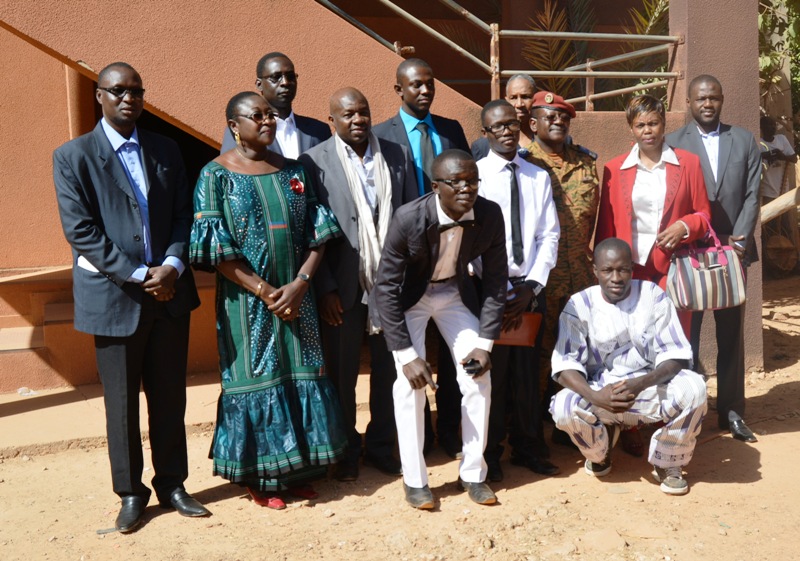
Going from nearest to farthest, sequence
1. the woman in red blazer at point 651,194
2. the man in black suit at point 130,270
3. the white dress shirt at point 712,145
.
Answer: the man in black suit at point 130,270, the woman in red blazer at point 651,194, the white dress shirt at point 712,145

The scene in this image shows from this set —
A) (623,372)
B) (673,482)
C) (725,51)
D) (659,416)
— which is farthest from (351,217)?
(725,51)

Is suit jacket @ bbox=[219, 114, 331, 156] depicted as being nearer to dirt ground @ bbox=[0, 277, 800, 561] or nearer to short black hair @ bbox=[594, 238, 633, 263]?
short black hair @ bbox=[594, 238, 633, 263]

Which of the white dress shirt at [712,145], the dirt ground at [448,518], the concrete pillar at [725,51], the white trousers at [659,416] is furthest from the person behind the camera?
the concrete pillar at [725,51]

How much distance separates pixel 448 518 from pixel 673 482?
1.20 meters

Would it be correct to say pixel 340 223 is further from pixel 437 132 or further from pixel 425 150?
pixel 437 132

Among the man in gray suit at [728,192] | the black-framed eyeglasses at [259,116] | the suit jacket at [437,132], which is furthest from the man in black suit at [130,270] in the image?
the man in gray suit at [728,192]

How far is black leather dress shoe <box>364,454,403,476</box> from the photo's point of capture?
16.4ft

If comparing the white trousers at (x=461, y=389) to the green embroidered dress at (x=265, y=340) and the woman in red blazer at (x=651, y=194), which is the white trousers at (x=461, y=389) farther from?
the woman in red blazer at (x=651, y=194)

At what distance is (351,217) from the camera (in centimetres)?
477

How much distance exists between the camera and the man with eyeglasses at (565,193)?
5.11 meters

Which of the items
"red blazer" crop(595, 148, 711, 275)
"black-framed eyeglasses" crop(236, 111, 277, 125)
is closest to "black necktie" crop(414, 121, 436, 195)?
"black-framed eyeglasses" crop(236, 111, 277, 125)

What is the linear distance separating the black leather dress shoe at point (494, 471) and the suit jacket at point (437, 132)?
1718 mm

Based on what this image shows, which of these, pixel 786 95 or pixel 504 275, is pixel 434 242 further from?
pixel 786 95

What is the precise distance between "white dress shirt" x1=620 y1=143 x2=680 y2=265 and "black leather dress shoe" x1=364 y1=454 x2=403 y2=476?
1800mm
